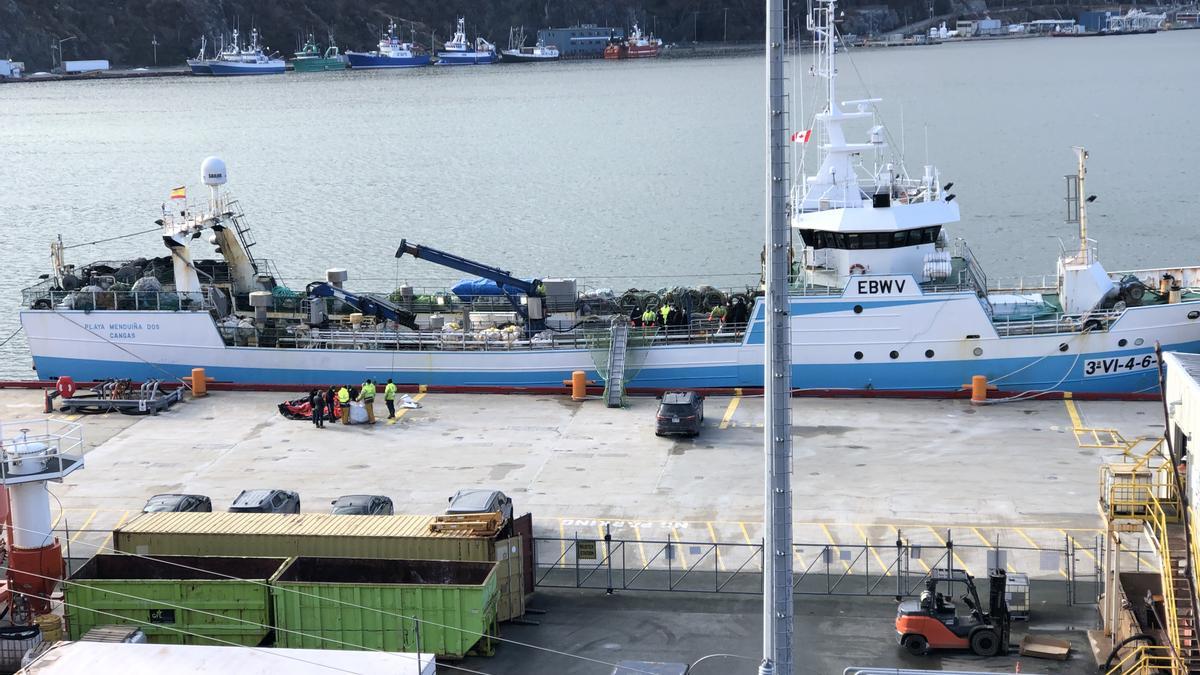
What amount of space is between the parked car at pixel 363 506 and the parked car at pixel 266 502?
963 mm

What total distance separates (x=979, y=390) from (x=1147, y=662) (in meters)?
17.4

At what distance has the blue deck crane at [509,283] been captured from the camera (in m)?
40.5

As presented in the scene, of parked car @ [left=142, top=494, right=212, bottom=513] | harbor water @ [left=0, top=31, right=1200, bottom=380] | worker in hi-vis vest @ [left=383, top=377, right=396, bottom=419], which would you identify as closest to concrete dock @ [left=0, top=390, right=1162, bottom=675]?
worker in hi-vis vest @ [left=383, top=377, right=396, bottom=419]

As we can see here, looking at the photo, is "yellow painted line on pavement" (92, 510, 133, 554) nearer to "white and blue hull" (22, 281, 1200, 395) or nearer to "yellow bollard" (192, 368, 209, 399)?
"yellow bollard" (192, 368, 209, 399)

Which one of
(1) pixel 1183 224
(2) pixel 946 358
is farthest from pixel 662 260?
(2) pixel 946 358

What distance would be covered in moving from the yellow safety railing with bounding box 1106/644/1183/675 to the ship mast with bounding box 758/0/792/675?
732 centimetres

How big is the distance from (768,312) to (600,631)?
10755 mm

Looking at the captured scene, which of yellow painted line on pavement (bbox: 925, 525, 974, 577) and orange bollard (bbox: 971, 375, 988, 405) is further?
orange bollard (bbox: 971, 375, 988, 405)

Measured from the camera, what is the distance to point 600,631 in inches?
954

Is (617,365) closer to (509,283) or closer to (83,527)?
(509,283)

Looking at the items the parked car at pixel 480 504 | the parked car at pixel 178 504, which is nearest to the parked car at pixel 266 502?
the parked car at pixel 178 504

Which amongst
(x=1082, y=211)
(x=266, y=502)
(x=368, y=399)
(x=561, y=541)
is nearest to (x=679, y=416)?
(x=561, y=541)

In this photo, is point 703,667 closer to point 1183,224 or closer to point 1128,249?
point 1128,249

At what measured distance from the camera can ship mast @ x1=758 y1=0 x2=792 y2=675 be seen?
47.7 ft
